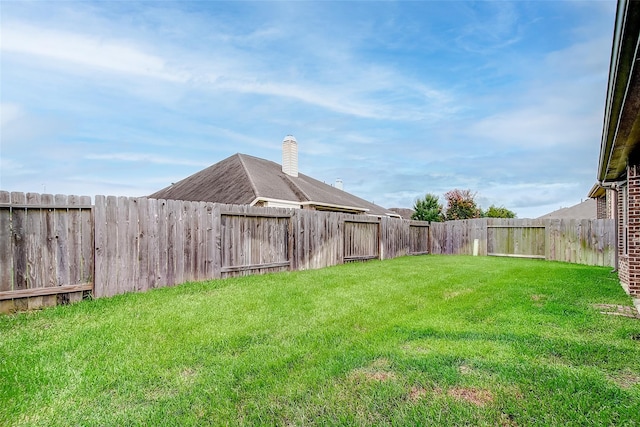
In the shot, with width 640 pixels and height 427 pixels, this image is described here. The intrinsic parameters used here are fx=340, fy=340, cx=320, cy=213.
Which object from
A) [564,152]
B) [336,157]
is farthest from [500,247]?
[336,157]

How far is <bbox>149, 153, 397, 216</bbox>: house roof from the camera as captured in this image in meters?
14.6

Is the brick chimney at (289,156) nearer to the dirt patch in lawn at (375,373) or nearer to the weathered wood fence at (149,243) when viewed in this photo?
the weathered wood fence at (149,243)

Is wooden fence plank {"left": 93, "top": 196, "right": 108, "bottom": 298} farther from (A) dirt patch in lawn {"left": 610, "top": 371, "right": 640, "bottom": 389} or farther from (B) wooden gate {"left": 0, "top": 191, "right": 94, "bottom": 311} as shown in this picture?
(A) dirt patch in lawn {"left": 610, "top": 371, "right": 640, "bottom": 389}

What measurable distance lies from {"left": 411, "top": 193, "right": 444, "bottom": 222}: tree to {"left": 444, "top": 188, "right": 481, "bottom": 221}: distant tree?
739 centimetres

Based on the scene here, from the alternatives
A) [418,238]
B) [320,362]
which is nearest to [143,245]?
[320,362]

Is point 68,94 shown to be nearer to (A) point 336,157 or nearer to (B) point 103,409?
(B) point 103,409

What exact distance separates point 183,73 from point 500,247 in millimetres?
14974

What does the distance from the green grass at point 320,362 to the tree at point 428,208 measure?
16.6m

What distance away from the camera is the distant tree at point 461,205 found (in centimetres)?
2912

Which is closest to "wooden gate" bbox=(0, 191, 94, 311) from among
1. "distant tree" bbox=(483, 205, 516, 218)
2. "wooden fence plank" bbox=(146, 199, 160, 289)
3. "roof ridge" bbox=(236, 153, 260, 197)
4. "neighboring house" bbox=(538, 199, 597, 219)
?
"wooden fence plank" bbox=(146, 199, 160, 289)

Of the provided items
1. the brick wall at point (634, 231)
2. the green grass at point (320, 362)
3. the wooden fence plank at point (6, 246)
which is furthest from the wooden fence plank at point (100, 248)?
the brick wall at point (634, 231)

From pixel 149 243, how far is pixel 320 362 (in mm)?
4782

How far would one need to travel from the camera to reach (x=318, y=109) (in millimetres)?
14805

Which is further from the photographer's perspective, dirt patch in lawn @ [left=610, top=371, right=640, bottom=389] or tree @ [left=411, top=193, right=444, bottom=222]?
tree @ [left=411, top=193, right=444, bottom=222]
